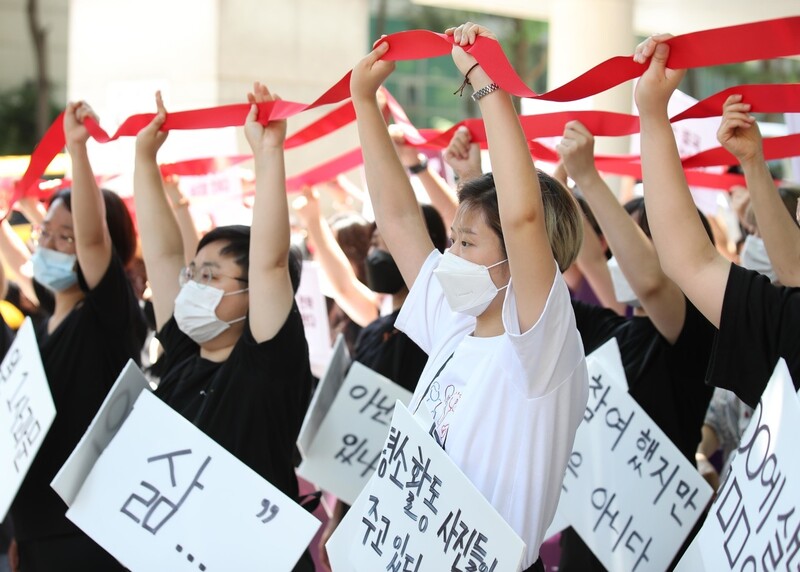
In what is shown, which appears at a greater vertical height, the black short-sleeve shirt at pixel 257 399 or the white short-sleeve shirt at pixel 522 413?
the white short-sleeve shirt at pixel 522 413

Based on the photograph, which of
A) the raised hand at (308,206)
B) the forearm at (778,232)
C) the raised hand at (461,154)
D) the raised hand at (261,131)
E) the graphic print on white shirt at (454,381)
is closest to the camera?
the graphic print on white shirt at (454,381)

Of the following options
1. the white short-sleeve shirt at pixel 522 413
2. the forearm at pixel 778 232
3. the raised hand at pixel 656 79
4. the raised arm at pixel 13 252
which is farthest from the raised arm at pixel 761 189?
the raised arm at pixel 13 252

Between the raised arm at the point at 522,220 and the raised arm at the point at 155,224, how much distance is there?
1711 millimetres

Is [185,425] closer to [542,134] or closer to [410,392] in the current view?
[410,392]

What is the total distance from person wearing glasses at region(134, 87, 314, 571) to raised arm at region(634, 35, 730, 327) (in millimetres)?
1194

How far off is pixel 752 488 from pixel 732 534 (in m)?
0.10

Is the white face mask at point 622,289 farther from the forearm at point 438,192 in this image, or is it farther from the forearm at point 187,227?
the forearm at point 187,227

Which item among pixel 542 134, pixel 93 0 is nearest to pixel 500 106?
pixel 542 134

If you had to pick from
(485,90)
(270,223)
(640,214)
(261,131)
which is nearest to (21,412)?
(270,223)

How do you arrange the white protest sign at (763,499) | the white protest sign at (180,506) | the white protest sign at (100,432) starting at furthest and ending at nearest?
the white protest sign at (100,432) → the white protest sign at (180,506) → the white protest sign at (763,499)

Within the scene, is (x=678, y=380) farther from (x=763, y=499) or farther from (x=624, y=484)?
(x=763, y=499)

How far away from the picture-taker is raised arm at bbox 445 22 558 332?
2154 mm

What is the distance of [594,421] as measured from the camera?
3.24 meters

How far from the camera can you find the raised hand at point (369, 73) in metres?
2.78
